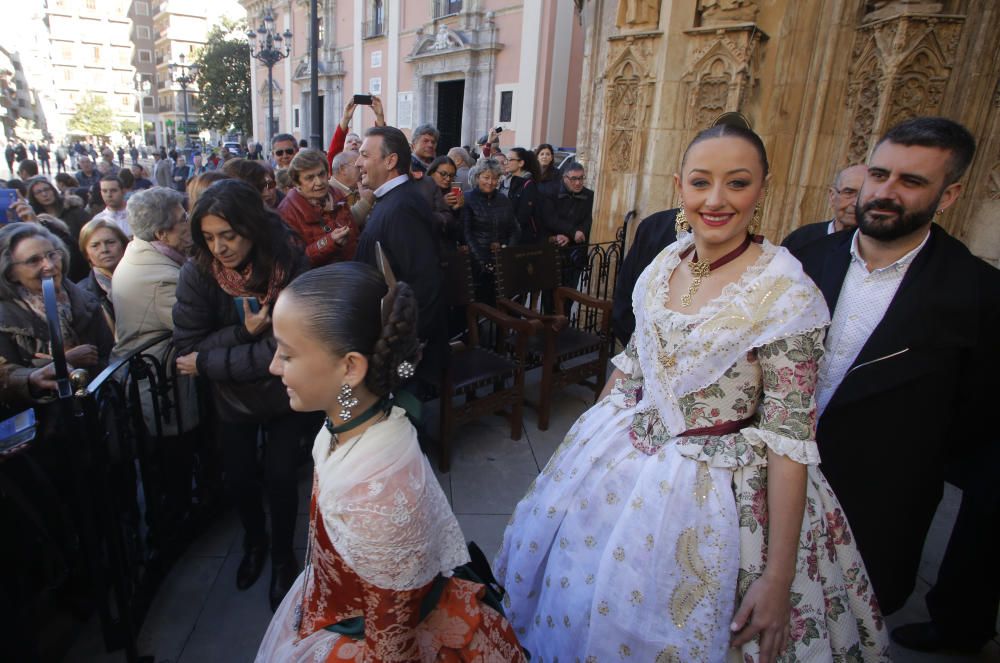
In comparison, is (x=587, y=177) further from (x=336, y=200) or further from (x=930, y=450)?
(x=930, y=450)

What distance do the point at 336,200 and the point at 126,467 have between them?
91.4 inches

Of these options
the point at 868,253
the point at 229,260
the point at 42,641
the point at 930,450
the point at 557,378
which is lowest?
the point at 42,641

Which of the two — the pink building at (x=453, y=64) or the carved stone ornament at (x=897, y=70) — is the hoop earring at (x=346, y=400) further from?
the pink building at (x=453, y=64)

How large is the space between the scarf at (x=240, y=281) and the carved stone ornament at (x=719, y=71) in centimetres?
406

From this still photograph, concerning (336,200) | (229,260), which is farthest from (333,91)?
(229,260)

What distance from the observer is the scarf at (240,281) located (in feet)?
7.26

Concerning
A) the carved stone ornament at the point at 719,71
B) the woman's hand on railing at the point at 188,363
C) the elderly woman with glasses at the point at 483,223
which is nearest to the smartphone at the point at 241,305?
the woman's hand on railing at the point at 188,363

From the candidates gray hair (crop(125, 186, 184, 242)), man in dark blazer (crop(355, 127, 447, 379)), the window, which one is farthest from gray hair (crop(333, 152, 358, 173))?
the window

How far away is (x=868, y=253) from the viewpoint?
1.80 metres

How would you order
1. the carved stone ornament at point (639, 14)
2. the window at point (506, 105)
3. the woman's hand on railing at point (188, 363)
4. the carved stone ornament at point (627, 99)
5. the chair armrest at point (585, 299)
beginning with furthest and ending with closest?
the window at point (506, 105)
the carved stone ornament at point (627, 99)
the carved stone ornament at point (639, 14)
the chair armrest at point (585, 299)
the woman's hand on railing at point (188, 363)

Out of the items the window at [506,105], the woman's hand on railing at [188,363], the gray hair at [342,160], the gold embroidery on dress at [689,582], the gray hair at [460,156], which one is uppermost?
the window at [506,105]

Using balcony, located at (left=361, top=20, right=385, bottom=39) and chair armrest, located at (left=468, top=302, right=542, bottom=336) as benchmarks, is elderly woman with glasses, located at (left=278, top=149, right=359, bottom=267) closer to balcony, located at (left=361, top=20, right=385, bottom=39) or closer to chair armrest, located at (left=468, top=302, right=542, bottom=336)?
chair armrest, located at (left=468, top=302, right=542, bottom=336)

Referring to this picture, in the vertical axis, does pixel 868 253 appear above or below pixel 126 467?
above

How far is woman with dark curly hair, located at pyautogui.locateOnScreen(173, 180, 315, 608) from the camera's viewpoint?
7.04 feet
